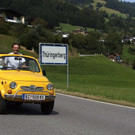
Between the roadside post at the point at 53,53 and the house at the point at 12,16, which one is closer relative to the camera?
the roadside post at the point at 53,53

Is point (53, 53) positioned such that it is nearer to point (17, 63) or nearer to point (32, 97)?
point (17, 63)

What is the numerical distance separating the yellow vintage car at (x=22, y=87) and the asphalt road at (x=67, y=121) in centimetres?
40

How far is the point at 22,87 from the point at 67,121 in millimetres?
1407

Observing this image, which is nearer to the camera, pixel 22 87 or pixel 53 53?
pixel 22 87

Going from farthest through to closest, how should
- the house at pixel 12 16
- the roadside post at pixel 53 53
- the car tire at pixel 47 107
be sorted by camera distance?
the house at pixel 12 16
the roadside post at pixel 53 53
the car tire at pixel 47 107

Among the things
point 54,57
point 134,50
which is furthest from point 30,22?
point 54,57

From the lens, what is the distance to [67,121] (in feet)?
30.3

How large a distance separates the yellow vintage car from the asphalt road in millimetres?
402

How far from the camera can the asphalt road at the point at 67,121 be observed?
785 cm

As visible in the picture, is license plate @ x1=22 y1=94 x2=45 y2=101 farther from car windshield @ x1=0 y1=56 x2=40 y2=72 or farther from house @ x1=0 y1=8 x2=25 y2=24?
house @ x1=0 y1=8 x2=25 y2=24

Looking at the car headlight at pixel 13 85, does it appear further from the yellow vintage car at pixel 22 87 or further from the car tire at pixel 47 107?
the car tire at pixel 47 107

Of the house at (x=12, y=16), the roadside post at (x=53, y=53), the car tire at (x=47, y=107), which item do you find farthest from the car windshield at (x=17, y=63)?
the house at (x=12, y=16)

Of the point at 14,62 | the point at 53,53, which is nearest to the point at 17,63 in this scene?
the point at 14,62

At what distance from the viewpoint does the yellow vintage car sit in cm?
934
